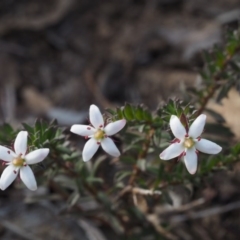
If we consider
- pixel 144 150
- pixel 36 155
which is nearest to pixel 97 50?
pixel 144 150

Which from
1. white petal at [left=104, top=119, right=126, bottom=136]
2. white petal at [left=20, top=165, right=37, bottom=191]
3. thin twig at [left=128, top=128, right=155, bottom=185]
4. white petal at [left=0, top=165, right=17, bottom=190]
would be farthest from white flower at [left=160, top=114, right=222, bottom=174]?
white petal at [left=0, top=165, right=17, bottom=190]

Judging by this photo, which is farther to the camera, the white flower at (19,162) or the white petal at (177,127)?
the white flower at (19,162)

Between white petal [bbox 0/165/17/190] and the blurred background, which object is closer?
white petal [bbox 0/165/17/190]

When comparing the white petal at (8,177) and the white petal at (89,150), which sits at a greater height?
the white petal at (89,150)

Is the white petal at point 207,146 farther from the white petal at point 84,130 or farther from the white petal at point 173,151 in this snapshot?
the white petal at point 84,130

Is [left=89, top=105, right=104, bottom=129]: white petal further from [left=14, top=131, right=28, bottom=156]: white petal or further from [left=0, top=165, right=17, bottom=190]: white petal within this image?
[left=0, top=165, right=17, bottom=190]: white petal

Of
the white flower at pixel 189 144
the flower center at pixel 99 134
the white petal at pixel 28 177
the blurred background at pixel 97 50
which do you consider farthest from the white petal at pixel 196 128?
the blurred background at pixel 97 50

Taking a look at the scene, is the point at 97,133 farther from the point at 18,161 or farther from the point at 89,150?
the point at 18,161
